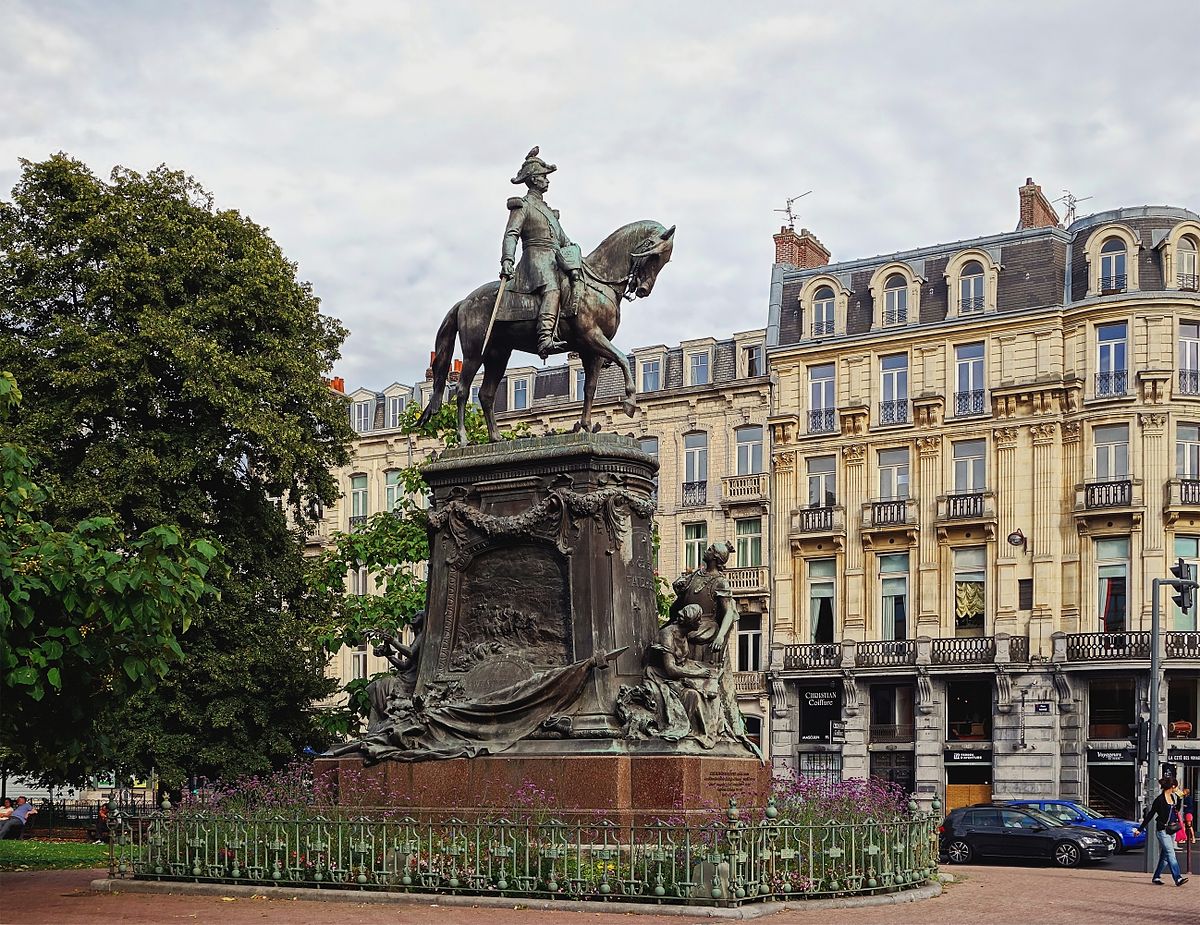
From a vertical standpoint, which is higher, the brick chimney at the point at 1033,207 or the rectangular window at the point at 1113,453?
the brick chimney at the point at 1033,207

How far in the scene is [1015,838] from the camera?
34.7 meters

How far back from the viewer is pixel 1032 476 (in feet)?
179

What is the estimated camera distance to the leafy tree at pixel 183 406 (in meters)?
33.5

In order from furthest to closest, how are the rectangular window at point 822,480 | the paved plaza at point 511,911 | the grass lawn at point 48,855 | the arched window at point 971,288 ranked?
the rectangular window at point 822,480 < the arched window at point 971,288 < the grass lawn at point 48,855 < the paved plaza at point 511,911

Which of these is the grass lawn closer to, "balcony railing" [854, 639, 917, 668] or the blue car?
the blue car

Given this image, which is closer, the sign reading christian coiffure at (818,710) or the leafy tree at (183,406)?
the leafy tree at (183,406)

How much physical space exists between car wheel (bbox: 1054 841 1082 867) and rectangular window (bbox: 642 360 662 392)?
31.6 metres

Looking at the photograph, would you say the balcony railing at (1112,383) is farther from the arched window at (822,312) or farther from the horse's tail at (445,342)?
the horse's tail at (445,342)

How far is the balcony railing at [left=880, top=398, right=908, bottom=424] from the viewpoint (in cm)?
5738

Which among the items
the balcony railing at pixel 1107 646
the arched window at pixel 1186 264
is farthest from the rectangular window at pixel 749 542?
the arched window at pixel 1186 264

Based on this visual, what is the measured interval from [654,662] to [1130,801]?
36178mm

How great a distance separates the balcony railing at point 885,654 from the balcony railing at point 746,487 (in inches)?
262

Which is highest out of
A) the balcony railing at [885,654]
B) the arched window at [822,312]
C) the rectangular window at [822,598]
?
the arched window at [822,312]

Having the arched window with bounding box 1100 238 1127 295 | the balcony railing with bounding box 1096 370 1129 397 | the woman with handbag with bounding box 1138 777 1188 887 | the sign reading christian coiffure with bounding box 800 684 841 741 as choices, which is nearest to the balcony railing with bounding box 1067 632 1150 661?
the balcony railing with bounding box 1096 370 1129 397
